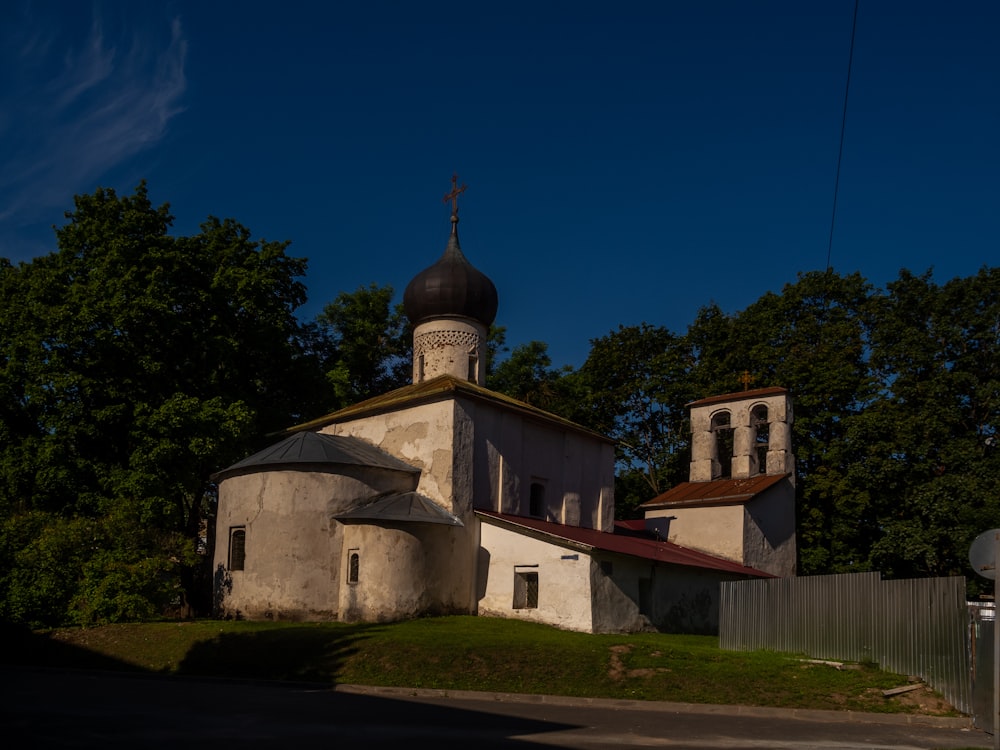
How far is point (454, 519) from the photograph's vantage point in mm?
25516

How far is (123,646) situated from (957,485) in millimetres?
26147

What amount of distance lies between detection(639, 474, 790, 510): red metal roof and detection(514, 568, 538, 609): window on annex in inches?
382

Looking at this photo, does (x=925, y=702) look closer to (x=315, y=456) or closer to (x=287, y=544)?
(x=287, y=544)

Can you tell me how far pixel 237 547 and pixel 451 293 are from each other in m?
11.4

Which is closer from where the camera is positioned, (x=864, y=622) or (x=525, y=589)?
(x=864, y=622)

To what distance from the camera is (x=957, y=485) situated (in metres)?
31.5

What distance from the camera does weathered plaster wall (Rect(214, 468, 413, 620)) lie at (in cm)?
2417

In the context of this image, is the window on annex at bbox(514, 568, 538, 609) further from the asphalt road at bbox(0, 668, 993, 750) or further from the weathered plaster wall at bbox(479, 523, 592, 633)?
the asphalt road at bbox(0, 668, 993, 750)

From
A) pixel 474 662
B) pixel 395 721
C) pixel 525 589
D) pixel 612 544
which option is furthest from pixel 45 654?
pixel 612 544

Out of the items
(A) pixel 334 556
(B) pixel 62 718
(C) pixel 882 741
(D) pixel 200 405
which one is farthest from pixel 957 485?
(B) pixel 62 718

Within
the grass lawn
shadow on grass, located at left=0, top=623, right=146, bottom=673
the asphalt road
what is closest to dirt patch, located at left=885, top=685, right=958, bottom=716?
the grass lawn

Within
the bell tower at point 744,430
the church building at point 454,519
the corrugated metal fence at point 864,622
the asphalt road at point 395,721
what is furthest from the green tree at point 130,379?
the bell tower at point 744,430

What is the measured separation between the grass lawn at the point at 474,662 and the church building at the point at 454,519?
2332 millimetres

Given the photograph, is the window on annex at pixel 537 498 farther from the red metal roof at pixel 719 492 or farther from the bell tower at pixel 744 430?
the bell tower at pixel 744 430
